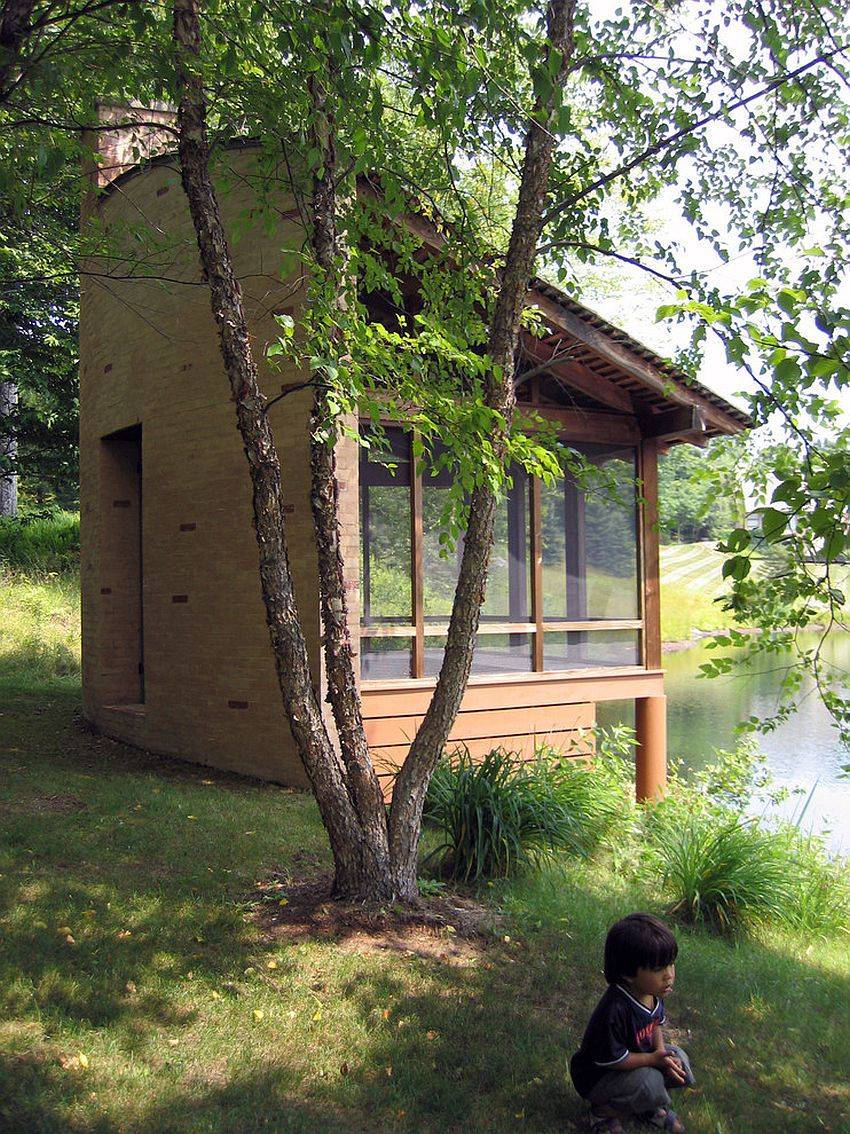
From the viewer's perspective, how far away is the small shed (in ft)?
28.5

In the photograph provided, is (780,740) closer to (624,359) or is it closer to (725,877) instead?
(624,359)

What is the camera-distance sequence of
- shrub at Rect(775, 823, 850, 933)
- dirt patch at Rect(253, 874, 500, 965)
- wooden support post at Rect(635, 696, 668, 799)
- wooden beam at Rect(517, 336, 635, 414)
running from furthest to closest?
wooden support post at Rect(635, 696, 668, 799)
wooden beam at Rect(517, 336, 635, 414)
shrub at Rect(775, 823, 850, 933)
dirt patch at Rect(253, 874, 500, 965)

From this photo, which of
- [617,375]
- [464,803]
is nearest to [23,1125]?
[464,803]

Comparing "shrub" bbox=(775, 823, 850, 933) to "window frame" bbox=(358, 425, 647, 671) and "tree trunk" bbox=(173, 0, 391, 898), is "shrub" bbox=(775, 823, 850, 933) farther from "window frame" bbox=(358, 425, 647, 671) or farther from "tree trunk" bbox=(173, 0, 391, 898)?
"tree trunk" bbox=(173, 0, 391, 898)

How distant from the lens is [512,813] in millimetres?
6543

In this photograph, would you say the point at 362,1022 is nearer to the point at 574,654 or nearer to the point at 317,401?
the point at 317,401

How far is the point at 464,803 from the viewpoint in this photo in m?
6.50

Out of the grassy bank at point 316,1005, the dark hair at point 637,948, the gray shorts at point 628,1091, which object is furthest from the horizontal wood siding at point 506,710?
the gray shorts at point 628,1091

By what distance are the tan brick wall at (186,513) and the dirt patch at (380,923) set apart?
3013 millimetres

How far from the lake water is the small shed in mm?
1529

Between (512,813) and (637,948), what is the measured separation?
3051 mm

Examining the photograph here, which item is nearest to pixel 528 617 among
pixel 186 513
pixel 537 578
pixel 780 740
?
pixel 537 578

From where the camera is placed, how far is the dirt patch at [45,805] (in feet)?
22.9

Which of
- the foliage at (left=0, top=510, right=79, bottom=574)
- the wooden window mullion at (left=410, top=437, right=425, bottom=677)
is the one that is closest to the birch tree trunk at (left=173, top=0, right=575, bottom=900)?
the wooden window mullion at (left=410, top=437, right=425, bottom=677)
